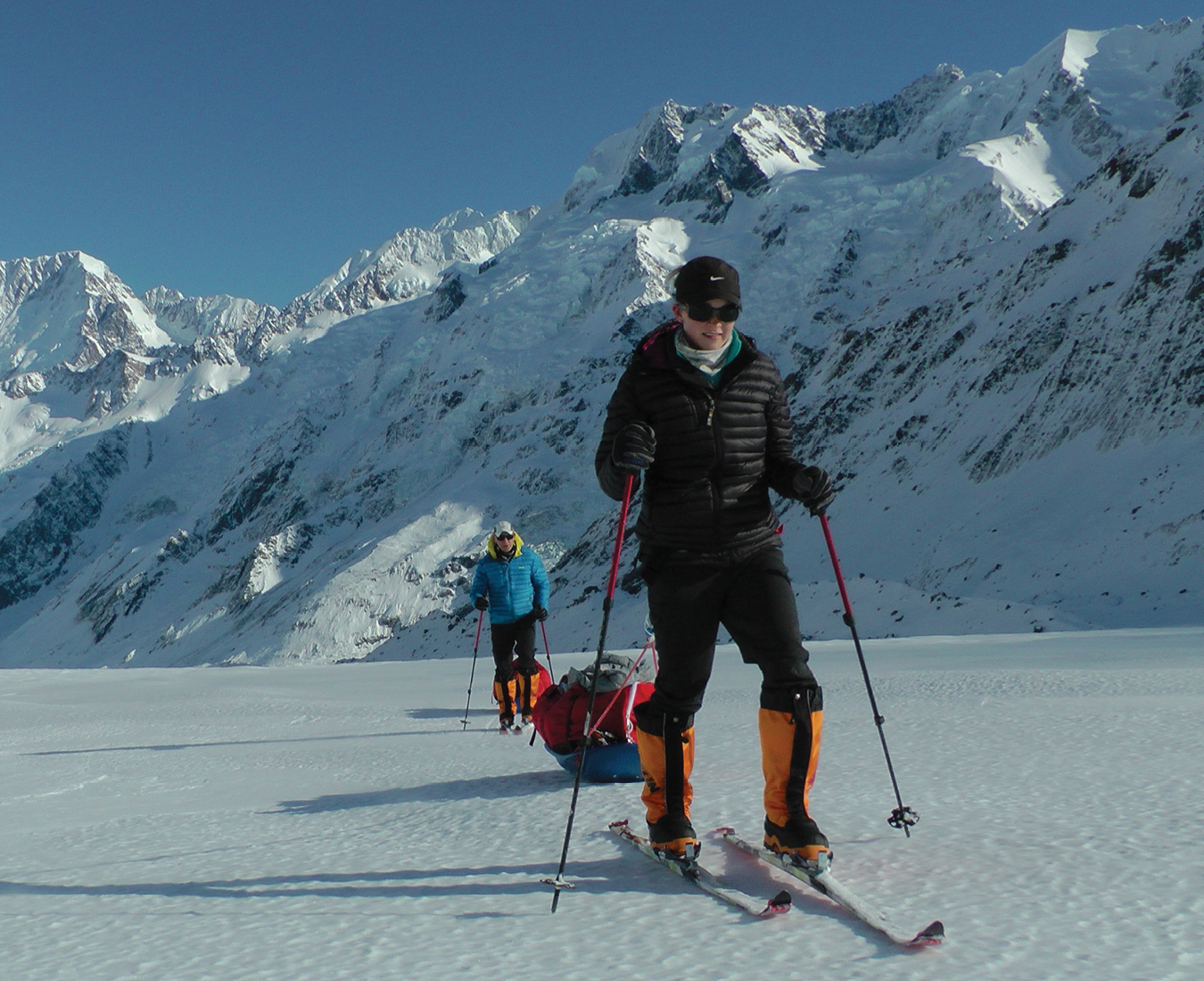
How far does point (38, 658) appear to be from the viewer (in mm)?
155625

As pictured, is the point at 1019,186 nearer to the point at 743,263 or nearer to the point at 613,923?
the point at 743,263

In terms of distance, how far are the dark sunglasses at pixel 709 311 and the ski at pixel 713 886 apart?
1.99 meters

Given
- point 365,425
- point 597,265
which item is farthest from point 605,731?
point 365,425

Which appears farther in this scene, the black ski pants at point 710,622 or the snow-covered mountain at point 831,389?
the snow-covered mountain at point 831,389

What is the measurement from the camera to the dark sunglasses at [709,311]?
3.51 m

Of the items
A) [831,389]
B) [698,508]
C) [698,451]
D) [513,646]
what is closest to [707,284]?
[698,451]

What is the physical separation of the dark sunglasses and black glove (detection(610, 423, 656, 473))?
0.47m

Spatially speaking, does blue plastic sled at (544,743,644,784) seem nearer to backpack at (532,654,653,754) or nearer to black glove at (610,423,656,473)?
backpack at (532,654,653,754)

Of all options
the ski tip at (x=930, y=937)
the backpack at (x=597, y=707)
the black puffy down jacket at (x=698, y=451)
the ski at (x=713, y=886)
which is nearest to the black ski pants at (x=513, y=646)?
the backpack at (x=597, y=707)

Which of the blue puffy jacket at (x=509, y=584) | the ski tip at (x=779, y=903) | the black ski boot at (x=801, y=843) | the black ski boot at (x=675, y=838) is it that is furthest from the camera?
the blue puffy jacket at (x=509, y=584)

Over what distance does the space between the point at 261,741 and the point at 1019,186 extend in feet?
347

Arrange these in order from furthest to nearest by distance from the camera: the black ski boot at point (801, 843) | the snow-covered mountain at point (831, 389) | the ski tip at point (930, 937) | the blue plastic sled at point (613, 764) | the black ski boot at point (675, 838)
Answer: the snow-covered mountain at point (831, 389), the blue plastic sled at point (613, 764), the black ski boot at point (675, 838), the black ski boot at point (801, 843), the ski tip at point (930, 937)

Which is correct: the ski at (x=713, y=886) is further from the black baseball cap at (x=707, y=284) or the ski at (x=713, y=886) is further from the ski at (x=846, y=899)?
the black baseball cap at (x=707, y=284)

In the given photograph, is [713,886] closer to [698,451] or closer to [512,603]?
[698,451]
